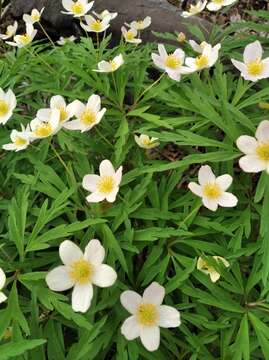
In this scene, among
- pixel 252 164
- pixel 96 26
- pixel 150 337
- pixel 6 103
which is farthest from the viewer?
pixel 96 26

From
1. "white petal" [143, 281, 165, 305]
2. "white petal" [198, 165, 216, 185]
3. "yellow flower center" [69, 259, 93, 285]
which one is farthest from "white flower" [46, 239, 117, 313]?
"white petal" [198, 165, 216, 185]

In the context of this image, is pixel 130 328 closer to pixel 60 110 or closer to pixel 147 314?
pixel 147 314

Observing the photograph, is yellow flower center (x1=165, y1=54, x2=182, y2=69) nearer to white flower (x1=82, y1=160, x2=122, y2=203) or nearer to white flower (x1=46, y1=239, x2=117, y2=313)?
white flower (x1=82, y1=160, x2=122, y2=203)

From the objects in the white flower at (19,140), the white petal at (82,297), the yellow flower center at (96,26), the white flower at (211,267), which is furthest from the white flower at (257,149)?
the yellow flower center at (96,26)

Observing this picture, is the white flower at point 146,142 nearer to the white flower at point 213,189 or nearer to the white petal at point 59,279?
the white flower at point 213,189

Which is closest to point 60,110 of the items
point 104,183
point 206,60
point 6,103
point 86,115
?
point 86,115

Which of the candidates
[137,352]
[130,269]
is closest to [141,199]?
[130,269]

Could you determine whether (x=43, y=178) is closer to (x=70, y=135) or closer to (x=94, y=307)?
(x=70, y=135)
